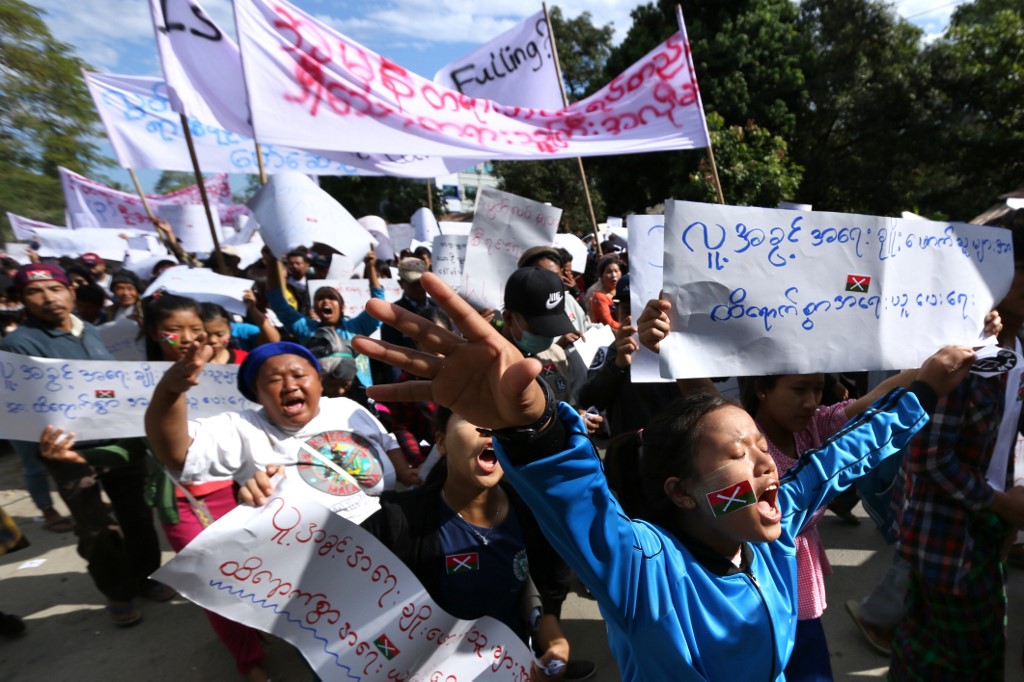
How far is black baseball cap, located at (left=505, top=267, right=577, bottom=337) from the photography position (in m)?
2.57

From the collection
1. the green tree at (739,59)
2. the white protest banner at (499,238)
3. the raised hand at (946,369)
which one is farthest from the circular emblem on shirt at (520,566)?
the green tree at (739,59)

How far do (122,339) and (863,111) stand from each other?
1942cm

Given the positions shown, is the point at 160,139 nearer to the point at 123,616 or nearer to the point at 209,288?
the point at 209,288

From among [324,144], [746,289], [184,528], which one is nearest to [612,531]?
[746,289]

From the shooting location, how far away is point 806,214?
1.74 m

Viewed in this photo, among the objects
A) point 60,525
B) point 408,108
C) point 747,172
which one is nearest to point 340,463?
point 408,108

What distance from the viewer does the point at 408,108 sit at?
148 inches

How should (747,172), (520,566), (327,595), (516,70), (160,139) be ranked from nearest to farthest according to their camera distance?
1. (327,595)
2. (520,566)
3. (516,70)
4. (160,139)
5. (747,172)

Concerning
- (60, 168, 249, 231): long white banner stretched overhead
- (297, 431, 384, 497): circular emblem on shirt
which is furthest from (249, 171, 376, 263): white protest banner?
(60, 168, 249, 231): long white banner stretched overhead

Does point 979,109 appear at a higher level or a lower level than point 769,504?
higher

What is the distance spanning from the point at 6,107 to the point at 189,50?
22.5 meters

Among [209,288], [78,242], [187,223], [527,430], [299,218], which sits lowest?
[527,430]

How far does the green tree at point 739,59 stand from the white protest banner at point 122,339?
14016 millimetres

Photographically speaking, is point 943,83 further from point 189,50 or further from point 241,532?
point 241,532
